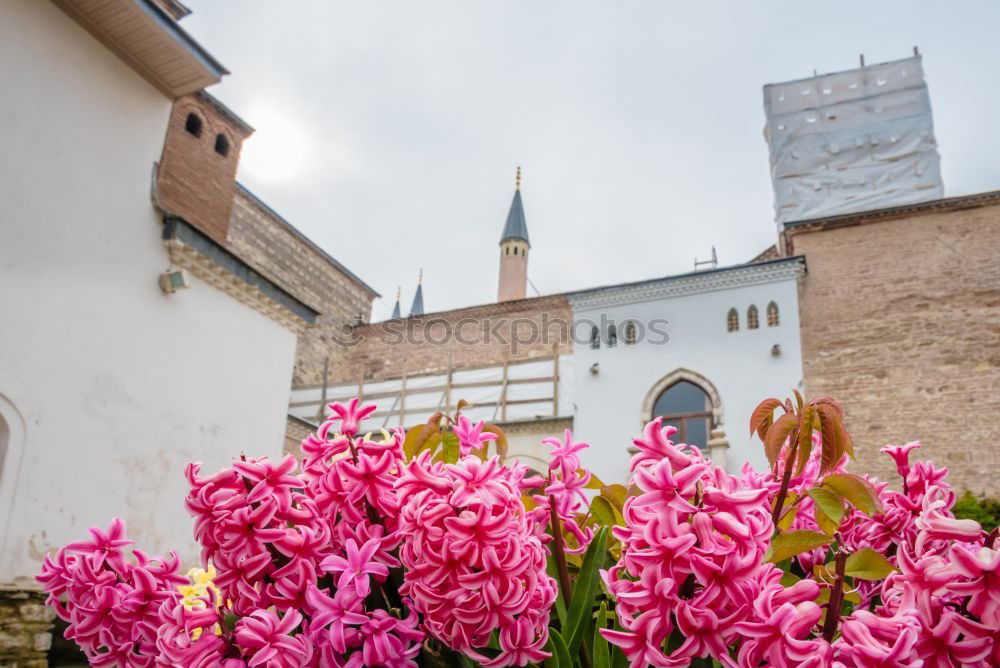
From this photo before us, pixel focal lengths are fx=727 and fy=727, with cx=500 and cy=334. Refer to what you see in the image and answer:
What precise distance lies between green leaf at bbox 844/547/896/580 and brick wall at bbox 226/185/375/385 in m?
17.1

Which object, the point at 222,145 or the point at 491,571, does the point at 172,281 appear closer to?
the point at 222,145

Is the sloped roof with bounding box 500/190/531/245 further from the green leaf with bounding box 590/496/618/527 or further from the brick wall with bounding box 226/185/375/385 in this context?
the green leaf with bounding box 590/496/618/527

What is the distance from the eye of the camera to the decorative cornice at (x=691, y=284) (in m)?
12.8

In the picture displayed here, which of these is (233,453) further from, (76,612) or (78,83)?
(76,612)

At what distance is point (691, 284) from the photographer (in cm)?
1339

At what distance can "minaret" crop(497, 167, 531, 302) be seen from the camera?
27125 mm

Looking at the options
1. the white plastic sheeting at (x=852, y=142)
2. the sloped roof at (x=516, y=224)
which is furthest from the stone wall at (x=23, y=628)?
the sloped roof at (x=516, y=224)

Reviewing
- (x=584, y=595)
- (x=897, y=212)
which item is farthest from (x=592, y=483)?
(x=897, y=212)

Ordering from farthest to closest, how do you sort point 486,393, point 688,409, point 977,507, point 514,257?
point 514,257 < point 486,393 < point 688,409 < point 977,507

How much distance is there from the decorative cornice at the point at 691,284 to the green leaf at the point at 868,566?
12.8m

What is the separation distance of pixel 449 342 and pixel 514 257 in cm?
914

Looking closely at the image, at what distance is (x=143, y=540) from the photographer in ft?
24.8

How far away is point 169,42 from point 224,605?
8.56 metres

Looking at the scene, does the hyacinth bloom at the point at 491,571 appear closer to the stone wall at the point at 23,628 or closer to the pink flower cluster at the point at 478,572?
the pink flower cluster at the point at 478,572
